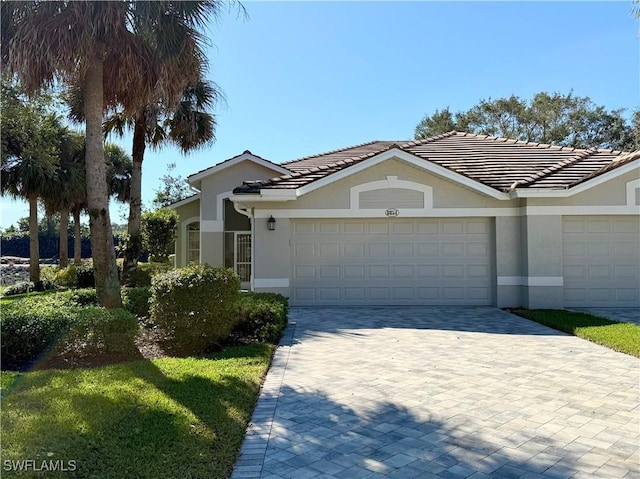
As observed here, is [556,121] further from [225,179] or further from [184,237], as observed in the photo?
[184,237]

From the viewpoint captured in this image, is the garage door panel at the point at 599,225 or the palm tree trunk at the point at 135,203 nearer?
the garage door panel at the point at 599,225

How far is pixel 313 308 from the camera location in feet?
42.9

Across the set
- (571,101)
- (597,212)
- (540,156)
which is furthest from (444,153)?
(571,101)

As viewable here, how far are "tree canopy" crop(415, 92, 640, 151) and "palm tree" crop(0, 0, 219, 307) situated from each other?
30.6m

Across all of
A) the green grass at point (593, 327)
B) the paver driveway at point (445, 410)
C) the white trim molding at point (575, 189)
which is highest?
the white trim molding at point (575, 189)

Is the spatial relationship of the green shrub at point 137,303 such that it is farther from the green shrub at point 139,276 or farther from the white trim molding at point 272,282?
the green shrub at point 139,276

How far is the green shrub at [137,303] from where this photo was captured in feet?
31.1

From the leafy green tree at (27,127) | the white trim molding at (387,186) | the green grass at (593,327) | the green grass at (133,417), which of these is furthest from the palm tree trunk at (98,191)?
the green grass at (593,327)

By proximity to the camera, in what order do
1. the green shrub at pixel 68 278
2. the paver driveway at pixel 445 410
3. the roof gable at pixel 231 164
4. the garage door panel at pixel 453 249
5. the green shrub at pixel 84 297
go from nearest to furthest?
the paver driveway at pixel 445 410 < the green shrub at pixel 84 297 < the garage door panel at pixel 453 249 < the roof gable at pixel 231 164 < the green shrub at pixel 68 278

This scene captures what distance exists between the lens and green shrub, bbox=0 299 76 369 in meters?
6.95

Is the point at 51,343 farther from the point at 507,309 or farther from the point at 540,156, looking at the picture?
the point at 540,156

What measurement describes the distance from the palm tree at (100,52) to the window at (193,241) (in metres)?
12.0

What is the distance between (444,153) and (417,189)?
12.6ft

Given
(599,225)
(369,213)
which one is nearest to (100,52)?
(369,213)
